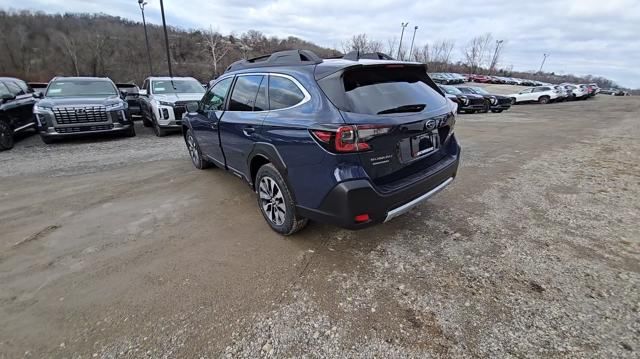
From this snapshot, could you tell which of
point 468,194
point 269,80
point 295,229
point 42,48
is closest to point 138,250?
point 295,229

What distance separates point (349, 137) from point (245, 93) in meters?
1.78

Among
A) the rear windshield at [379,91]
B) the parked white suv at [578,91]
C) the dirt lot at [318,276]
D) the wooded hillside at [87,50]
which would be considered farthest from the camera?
the wooded hillside at [87,50]

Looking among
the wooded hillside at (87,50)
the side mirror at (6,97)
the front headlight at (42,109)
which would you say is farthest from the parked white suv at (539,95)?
the wooded hillside at (87,50)

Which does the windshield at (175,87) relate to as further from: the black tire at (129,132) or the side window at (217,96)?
the side window at (217,96)

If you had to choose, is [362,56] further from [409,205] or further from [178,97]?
[178,97]

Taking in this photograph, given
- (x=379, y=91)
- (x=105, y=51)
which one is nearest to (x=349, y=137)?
(x=379, y=91)

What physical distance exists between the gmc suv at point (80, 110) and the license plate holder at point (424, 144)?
823 centimetres

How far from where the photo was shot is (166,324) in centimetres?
215

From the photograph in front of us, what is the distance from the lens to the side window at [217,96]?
4051 mm

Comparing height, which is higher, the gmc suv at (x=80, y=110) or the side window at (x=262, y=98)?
the side window at (x=262, y=98)

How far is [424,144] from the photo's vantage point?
2.82 metres

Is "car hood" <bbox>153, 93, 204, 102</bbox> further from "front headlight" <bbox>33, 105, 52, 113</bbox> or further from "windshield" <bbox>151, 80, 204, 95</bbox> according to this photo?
"front headlight" <bbox>33, 105, 52, 113</bbox>

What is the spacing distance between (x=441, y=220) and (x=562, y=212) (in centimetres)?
155

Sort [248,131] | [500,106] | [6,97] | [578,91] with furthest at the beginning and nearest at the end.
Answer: [578,91] → [500,106] → [6,97] → [248,131]
